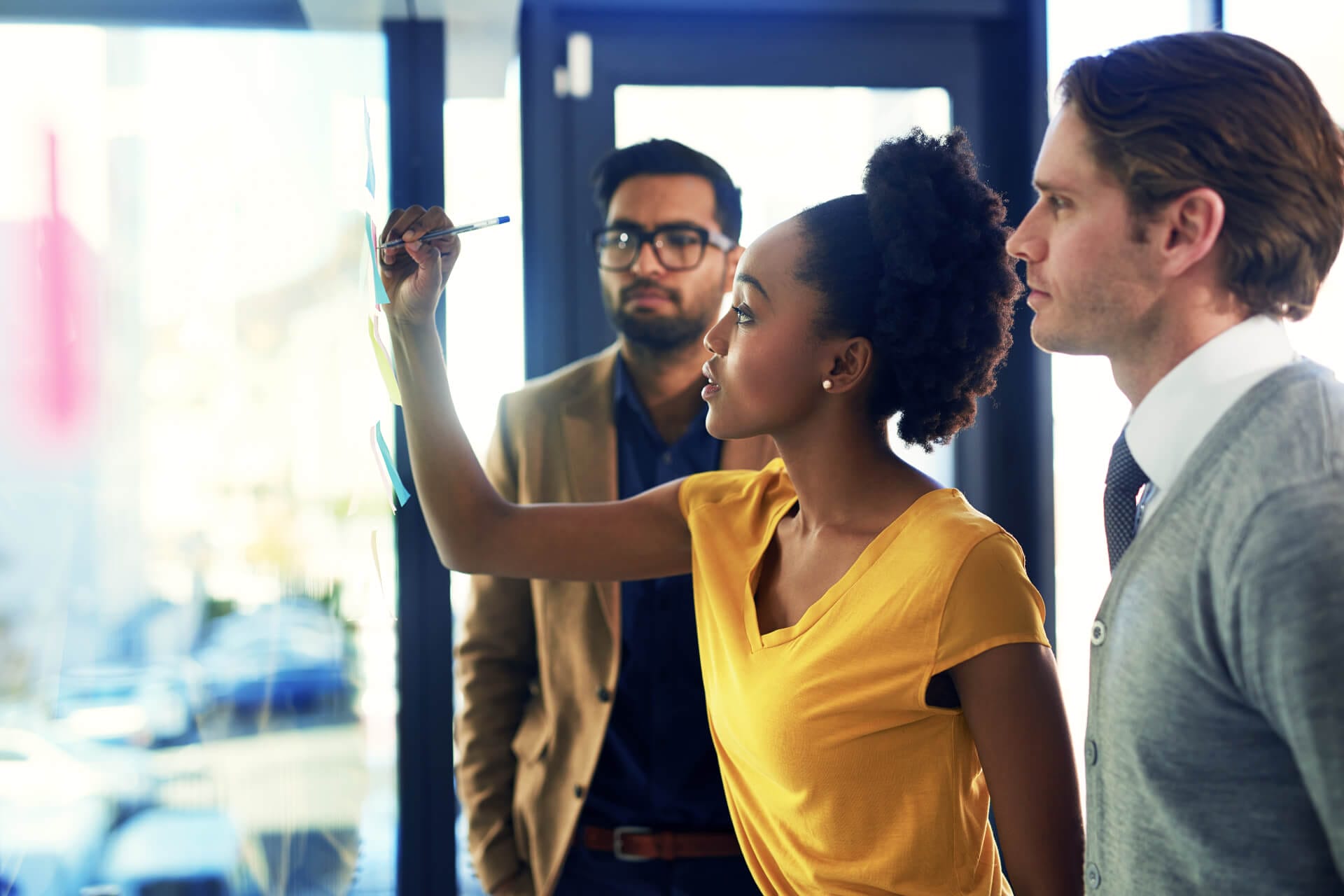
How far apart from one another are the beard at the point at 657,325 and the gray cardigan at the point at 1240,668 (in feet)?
3.40

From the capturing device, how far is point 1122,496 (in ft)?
2.89

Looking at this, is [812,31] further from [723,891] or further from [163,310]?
[723,891]

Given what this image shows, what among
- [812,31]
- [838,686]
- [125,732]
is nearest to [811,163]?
[812,31]

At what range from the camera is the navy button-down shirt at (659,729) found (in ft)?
5.02

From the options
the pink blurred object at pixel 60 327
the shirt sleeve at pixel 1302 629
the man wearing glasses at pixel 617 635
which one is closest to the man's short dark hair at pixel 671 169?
the man wearing glasses at pixel 617 635

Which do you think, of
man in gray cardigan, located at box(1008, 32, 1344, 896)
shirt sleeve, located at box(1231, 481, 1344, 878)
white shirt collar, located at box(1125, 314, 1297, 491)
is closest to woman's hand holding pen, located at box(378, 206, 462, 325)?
man in gray cardigan, located at box(1008, 32, 1344, 896)

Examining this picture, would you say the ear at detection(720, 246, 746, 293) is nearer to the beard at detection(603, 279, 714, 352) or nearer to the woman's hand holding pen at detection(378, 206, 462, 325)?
the beard at detection(603, 279, 714, 352)

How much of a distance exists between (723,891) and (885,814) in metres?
0.59

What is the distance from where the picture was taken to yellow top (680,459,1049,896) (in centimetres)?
97

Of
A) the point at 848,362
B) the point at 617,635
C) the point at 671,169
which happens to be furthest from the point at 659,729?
the point at 671,169

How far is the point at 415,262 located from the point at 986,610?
77cm

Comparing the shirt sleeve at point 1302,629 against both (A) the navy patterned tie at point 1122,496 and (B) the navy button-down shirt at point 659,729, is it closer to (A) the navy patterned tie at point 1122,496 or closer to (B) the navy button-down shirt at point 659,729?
(A) the navy patterned tie at point 1122,496

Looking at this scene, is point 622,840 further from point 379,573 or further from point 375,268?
point 375,268

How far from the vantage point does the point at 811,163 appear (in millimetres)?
2260
